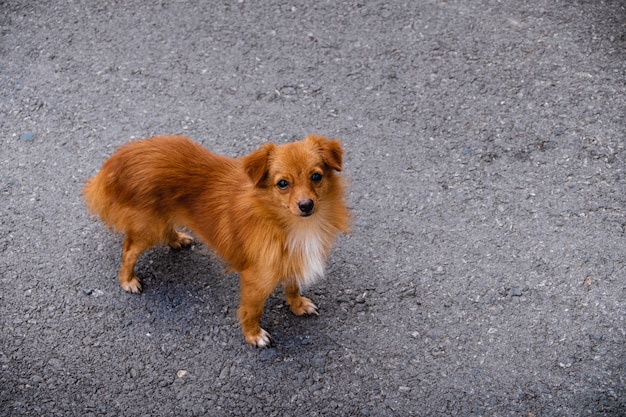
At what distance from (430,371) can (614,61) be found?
127 inches

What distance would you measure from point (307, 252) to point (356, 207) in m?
1.08

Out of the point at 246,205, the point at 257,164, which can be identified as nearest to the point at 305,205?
the point at 257,164

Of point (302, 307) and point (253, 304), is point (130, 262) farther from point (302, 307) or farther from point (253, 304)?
point (302, 307)

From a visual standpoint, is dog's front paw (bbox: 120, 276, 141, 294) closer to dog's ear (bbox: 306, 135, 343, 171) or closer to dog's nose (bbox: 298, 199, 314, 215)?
dog's nose (bbox: 298, 199, 314, 215)

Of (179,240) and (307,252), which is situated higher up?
(307,252)

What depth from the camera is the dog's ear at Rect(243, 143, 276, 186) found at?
344 cm

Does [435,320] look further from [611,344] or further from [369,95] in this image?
[369,95]

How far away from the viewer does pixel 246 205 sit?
368 cm

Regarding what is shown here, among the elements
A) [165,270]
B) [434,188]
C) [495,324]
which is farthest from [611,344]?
[165,270]

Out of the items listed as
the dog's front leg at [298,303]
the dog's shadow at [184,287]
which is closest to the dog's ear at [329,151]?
the dog's front leg at [298,303]

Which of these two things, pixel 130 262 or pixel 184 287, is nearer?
pixel 130 262

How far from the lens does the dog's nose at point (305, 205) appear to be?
3.37 m

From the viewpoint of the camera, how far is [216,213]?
149 inches

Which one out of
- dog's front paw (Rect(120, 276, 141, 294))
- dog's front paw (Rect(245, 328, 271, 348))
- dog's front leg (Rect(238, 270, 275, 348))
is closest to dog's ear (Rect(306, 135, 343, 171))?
dog's front leg (Rect(238, 270, 275, 348))
